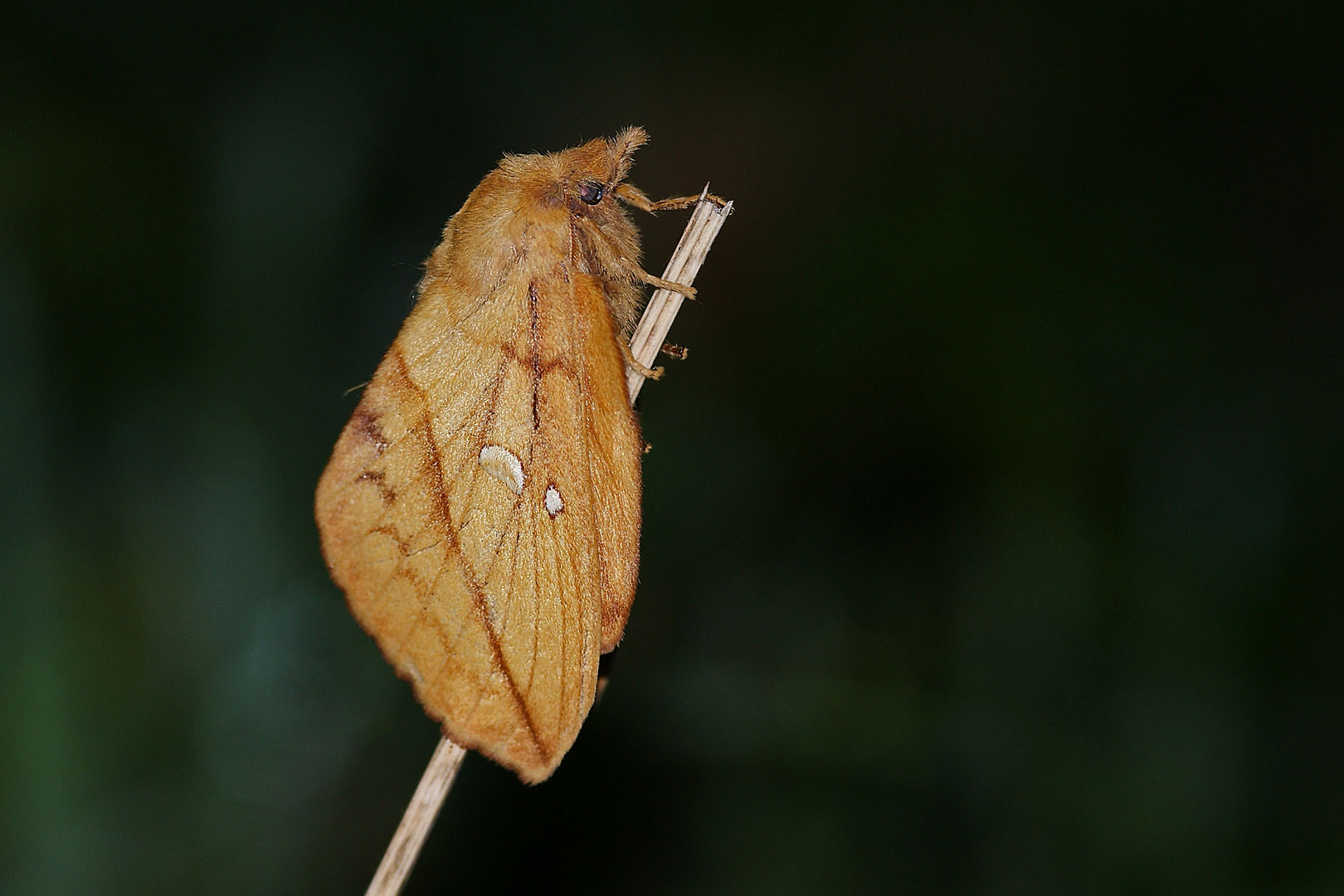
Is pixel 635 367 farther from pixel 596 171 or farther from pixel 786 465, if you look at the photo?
pixel 786 465

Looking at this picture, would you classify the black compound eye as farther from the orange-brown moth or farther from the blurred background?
the blurred background

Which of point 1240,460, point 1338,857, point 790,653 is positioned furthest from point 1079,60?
point 1338,857

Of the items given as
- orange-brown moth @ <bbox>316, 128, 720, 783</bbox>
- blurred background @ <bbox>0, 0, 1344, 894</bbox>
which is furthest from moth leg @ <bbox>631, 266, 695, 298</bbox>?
blurred background @ <bbox>0, 0, 1344, 894</bbox>

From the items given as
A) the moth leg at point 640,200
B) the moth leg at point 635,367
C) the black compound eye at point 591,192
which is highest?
the moth leg at point 640,200

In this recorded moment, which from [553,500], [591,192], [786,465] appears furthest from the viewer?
[786,465]

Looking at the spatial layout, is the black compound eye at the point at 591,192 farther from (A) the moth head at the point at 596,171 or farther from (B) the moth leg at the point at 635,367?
(B) the moth leg at the point at 635,367

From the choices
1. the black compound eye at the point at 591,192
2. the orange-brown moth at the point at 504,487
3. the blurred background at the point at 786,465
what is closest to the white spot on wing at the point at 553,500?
the orange-brown moth at the point at 504,487

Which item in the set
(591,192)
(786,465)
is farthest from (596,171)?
(786,465)
